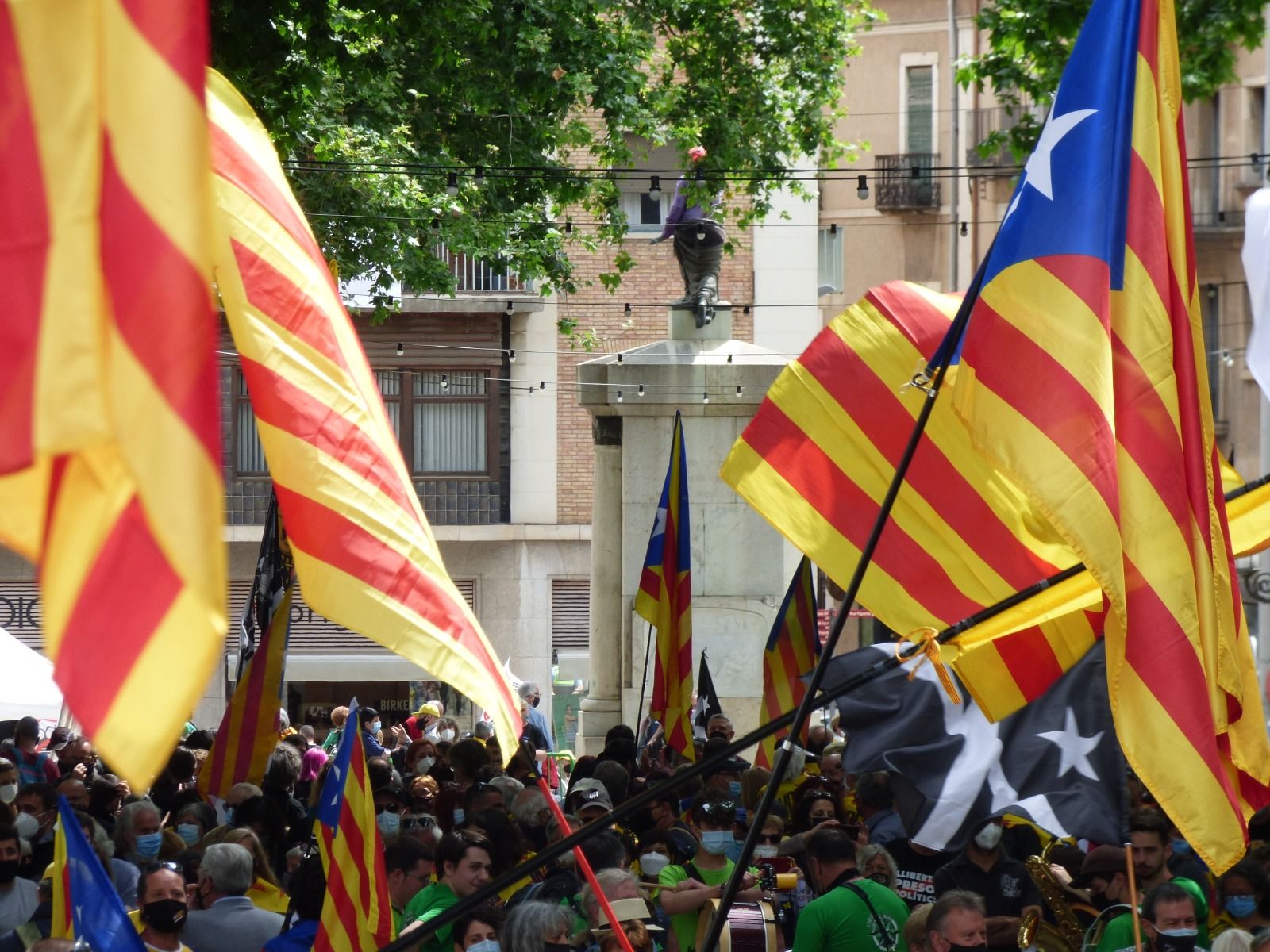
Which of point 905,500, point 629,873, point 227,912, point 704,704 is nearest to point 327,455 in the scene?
point 629,873

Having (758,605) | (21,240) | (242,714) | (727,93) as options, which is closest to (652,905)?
(242,714)

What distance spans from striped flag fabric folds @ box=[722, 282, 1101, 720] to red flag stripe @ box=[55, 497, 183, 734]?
147 inches

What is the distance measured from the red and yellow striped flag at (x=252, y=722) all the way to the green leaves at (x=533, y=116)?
528 centimetres

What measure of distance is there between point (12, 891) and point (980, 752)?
386cm

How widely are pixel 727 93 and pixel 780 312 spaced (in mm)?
13713

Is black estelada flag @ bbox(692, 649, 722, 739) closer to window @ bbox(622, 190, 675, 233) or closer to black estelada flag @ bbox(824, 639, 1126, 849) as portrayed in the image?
black estelada flag @ bbox(824, 639, 1126, 849)

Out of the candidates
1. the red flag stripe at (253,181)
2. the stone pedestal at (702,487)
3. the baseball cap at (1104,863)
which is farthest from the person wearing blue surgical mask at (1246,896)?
the stone pedestal at (702,487)

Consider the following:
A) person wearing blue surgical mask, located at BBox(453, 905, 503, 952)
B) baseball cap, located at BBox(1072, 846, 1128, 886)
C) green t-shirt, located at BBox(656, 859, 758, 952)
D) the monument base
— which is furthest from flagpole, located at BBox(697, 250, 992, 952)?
the monument base

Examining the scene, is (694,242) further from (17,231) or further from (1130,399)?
(17,231)

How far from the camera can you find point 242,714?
1076 cm

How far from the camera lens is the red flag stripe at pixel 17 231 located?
2961mm

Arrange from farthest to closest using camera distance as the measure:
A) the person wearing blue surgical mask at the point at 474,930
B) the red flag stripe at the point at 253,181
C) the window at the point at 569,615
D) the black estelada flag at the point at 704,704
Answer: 1. the window at the point at 569,615
2. the black estelada flag at the point at 704,704
3. the person wearing blue surgical mask at the point at 474,930
4. the red flag stripe at the point at 253,181

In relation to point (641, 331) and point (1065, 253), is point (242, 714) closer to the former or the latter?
point (1065, 253)

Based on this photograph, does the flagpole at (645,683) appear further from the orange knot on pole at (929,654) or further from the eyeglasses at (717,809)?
the orange knot on pole at (929,654)
